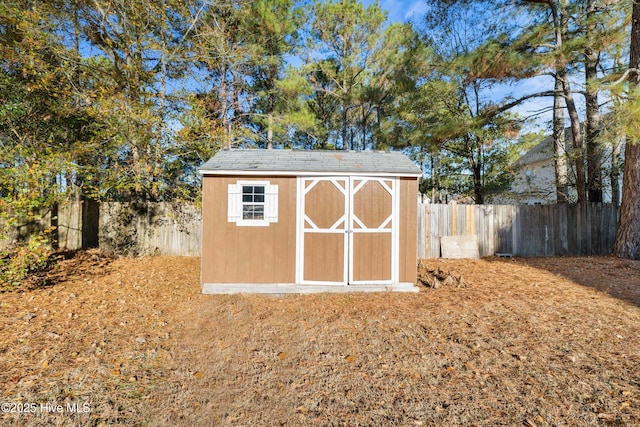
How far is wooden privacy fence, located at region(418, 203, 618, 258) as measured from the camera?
9516 millimetres

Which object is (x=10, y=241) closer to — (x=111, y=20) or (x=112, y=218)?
(x=112, y=218)

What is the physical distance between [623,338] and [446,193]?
13423 mm

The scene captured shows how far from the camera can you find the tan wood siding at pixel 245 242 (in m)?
5.86

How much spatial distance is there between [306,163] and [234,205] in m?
1.77

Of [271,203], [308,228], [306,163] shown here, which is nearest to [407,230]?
[308,228]

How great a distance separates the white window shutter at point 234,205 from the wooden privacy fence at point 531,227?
618cm

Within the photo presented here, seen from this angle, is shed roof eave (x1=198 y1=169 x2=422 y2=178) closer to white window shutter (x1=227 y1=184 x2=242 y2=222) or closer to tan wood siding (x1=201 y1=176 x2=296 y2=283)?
tan wood siding (x1=201 y1=176 x2=296 y2=283)

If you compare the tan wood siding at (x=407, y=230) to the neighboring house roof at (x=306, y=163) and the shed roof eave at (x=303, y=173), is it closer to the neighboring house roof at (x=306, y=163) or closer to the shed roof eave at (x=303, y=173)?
the shed roof eave at (x=303, y=173)

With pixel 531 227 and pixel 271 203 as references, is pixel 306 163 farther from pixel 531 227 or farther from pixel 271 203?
pixel 531 227

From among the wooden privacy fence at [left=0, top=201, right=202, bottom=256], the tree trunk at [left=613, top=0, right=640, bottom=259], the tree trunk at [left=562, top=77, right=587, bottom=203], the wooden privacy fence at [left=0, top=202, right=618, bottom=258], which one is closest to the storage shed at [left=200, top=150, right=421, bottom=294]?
the wooden privacy fence at [left=0, top=202, right=618, bottom=258]

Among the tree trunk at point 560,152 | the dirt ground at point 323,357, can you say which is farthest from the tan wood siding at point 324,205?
the tree trunk at point 560,152

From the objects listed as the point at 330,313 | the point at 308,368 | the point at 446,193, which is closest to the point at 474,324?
the point at 330,313

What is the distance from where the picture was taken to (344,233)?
5.98 metres

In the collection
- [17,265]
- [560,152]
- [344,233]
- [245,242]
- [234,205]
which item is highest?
[560,152]
